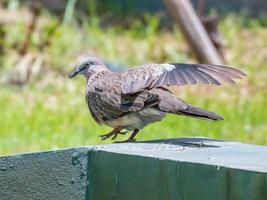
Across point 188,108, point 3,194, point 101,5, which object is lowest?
point 3,194

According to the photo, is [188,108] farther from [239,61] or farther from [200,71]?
[239,61]

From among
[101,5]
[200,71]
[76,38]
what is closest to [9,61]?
[76,38]

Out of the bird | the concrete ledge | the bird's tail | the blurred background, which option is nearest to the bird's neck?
the bird

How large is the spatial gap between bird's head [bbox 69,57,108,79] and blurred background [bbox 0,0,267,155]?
2.20 metres

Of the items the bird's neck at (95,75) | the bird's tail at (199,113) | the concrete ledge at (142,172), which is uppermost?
the bird's neck at (95,75)

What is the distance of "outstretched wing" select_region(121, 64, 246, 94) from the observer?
4406mm

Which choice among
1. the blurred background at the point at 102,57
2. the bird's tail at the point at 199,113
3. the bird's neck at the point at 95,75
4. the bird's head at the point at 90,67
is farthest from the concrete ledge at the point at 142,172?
the blurred background at the point at 102,57

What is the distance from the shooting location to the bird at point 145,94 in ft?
14.5

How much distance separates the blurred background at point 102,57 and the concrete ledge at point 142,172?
3524mm

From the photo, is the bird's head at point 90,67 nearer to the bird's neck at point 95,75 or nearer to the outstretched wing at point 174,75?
the bird's neck at point 95,75

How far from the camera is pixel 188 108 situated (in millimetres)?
4348

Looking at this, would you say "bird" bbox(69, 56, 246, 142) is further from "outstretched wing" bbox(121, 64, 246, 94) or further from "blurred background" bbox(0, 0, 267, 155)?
"blurred background" bbox(0, 0, 267, 155)

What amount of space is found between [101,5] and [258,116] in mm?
5040

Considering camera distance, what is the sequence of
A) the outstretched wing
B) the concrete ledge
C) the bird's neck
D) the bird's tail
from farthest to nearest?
1. the bird's neck
2. the outstretched wing
3. the bird's tail
4. the concrete ledge
